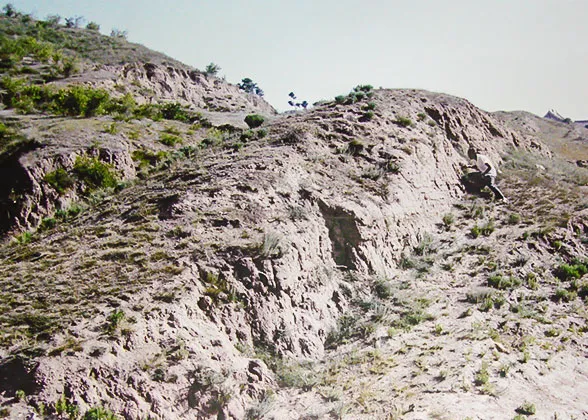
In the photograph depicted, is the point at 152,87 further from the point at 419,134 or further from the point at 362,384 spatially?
the point at 362,384

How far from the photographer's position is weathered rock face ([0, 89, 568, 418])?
8703 mm

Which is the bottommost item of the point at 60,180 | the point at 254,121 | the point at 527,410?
the point at 527,410

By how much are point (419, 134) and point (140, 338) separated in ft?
60.2

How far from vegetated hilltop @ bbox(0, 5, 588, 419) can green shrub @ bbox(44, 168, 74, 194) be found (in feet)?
0.23

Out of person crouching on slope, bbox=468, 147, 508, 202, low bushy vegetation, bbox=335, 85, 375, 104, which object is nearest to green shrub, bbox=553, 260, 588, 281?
person crouching on slope, bbox=468, 147, 508, 202

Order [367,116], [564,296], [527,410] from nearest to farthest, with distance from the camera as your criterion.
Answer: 1. [527,410]
2. [564,296]
3. [367,116]

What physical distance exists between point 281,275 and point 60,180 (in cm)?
1090

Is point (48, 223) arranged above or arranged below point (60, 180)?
below

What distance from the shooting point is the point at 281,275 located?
40.2ft

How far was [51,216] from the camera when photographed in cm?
1708

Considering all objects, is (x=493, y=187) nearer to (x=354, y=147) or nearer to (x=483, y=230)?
(x=483, y=230)

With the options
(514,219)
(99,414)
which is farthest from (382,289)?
(99,414)

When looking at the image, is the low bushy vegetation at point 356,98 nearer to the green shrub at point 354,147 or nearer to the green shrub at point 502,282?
the green shrub at point 354,147

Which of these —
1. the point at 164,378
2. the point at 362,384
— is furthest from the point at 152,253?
the point at 362,384
